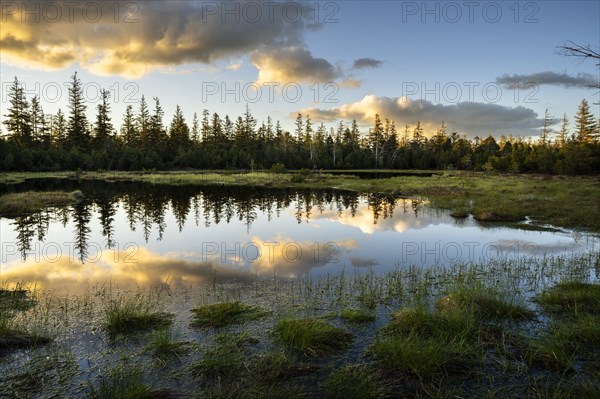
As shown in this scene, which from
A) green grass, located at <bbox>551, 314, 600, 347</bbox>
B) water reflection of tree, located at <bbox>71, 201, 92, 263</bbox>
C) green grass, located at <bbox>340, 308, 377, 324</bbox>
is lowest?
green grass, located at <bbox>340, 308, 377, 324</bbox>

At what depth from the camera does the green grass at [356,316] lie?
832 cm

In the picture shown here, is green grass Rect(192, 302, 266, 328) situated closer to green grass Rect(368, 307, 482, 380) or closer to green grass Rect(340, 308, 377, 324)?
green grass Rect(340, 308, 377, 324)

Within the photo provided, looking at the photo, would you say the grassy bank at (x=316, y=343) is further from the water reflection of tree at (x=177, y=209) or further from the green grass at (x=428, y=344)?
the water reflection of tree at (x=177, y=209)

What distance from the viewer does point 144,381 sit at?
5742mm

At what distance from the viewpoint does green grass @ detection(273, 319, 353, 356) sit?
6.88m

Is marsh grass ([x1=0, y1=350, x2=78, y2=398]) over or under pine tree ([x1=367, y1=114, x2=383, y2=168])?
under

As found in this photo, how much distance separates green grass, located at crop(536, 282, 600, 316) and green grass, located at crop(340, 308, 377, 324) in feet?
14.8

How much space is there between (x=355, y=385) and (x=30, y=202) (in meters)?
31.4

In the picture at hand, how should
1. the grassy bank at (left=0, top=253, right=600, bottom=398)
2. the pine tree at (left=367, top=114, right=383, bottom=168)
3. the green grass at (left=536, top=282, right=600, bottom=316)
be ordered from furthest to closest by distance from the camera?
the pine tree at (left=367, top=114, right=383, bottom=168) → the green grass at (left=536, top=282, right=600, bottom=316) → the grassy bank at (left=0, top=253, right=600, bottom=398)

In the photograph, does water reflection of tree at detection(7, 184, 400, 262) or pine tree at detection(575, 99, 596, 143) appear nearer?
water reflection of tree at detection(7, 184, 400, 262)

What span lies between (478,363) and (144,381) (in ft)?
18.8

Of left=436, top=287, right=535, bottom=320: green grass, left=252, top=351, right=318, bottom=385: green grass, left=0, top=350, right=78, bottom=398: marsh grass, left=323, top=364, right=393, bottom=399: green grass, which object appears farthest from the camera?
left=436, top=287, right=535, bottom=320: green grass

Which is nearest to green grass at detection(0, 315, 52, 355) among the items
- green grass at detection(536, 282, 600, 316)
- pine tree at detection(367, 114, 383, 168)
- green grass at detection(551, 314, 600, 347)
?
green grass at detection(551, 314, 600, 347)

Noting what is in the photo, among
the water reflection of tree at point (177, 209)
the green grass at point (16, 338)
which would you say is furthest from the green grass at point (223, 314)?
the water reflection of tree at point (177, 209)
